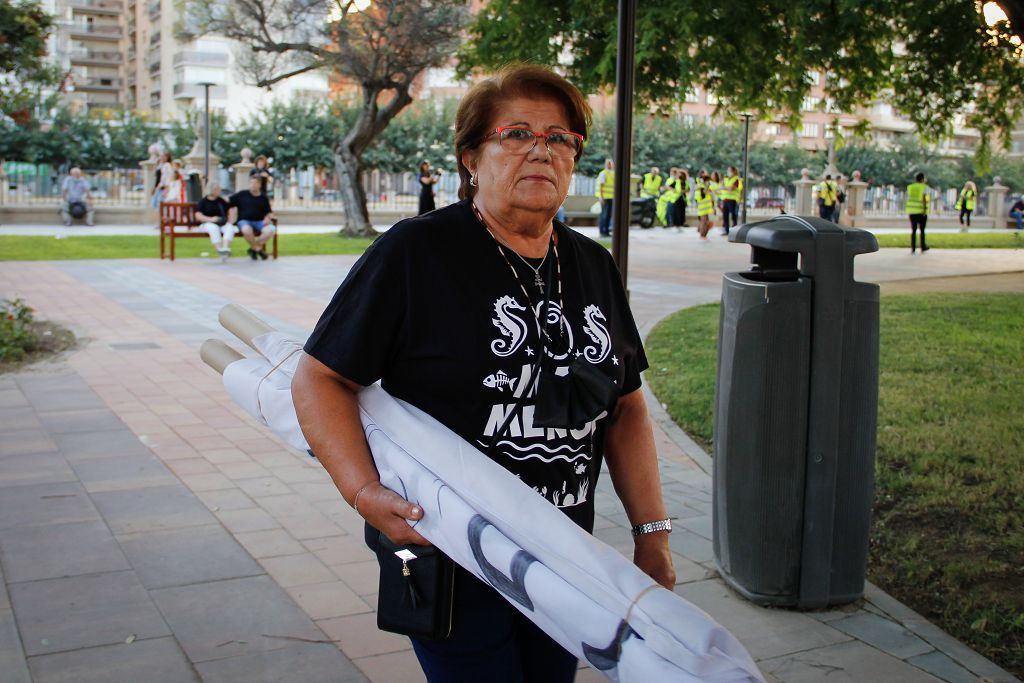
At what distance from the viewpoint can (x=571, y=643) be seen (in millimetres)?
1821

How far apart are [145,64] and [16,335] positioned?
3711 inches

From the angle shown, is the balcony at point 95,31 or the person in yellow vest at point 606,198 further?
the balcony at point 95,31

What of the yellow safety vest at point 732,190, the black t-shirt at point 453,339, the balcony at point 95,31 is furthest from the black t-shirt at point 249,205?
the balcony at point 95,31

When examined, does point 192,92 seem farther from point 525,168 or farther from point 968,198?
point 525,168

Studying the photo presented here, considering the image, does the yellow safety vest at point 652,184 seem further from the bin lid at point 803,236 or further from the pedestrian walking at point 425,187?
the bin lid at point 803,236

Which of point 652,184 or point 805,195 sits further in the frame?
point 805,195

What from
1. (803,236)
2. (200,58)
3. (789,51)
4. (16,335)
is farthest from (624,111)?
(200,58)

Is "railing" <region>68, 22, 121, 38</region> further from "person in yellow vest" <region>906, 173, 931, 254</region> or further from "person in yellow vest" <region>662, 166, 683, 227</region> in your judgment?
"person in yellow vest" <region>906, 173, 931, 254</region>

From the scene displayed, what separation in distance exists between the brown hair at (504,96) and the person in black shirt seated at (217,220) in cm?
1728

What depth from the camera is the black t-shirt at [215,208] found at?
19.3m

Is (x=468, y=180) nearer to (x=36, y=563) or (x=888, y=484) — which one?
(x=36, y=563)

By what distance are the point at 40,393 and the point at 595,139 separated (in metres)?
53.8

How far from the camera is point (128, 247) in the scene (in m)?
22.5

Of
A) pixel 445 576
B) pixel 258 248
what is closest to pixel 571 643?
pixel 445 576
